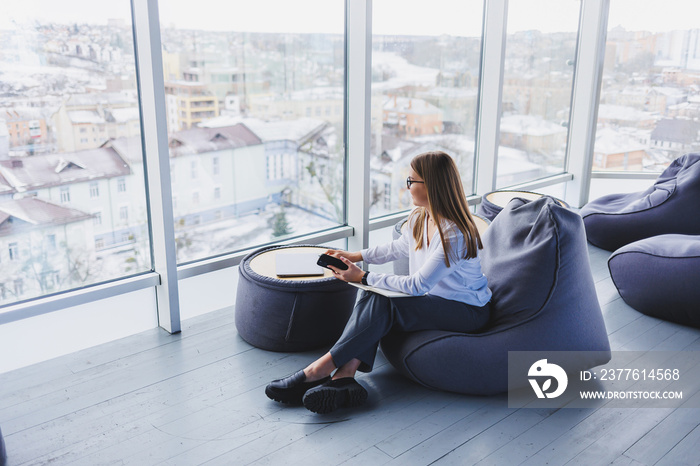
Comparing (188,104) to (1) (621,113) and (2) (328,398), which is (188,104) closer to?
(2) (328,398)

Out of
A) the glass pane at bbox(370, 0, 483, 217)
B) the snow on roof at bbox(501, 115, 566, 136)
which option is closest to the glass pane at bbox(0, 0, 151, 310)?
the glass pane at bbox(370, 0, 483, 217)

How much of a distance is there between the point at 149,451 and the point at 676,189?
418cm

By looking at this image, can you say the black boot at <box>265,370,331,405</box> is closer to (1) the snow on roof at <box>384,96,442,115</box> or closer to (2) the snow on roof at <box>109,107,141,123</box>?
(2) the snow on roof at <box>109,107,141,123</box>

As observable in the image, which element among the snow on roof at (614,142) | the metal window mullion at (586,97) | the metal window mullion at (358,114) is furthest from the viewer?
the snow on roof at (614,142)

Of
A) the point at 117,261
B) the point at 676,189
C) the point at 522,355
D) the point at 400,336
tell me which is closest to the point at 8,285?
the point at 117,261

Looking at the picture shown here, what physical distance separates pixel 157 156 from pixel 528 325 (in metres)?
2.08

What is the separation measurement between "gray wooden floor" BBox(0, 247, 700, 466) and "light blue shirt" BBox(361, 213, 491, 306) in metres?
0.49

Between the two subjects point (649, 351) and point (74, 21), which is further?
point (649, 351)

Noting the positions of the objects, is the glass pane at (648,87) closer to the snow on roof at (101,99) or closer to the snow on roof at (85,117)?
the snow on roof at (101,99)

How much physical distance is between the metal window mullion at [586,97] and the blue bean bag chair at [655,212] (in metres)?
1.08

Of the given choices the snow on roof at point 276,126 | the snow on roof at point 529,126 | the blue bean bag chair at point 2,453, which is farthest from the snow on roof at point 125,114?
the snow on roof at point 529,126

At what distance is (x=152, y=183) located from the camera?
352 cm

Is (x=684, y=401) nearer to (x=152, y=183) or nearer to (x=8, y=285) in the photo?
(x=152, y=183)

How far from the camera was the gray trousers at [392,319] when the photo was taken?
9.56 feet
